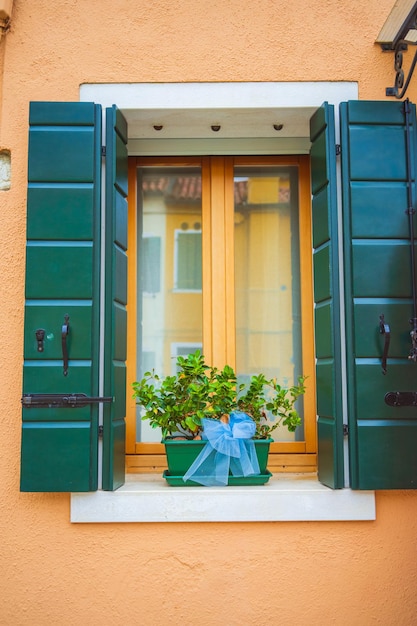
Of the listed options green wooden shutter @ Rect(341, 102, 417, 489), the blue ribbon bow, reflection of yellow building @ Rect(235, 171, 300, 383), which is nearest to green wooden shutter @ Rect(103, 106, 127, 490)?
the blue ribbon bow

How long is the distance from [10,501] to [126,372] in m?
0.91

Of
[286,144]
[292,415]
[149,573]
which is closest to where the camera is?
[149,573]

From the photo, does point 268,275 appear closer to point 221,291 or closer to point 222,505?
point 221,291

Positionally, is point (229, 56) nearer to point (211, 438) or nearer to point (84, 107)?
point (84, 107)

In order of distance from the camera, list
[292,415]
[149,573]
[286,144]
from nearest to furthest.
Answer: [149,573]
[292,415]
[286,144]

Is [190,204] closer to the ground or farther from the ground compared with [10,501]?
farther from the ground

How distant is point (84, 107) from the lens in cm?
371

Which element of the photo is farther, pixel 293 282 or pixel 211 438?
pixel 293 282

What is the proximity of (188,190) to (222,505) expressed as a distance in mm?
1844

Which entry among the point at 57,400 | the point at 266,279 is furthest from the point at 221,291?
the point at 57,400

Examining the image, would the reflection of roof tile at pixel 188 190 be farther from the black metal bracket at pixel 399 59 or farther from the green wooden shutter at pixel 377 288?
the black metal bracket at pixel 399 59

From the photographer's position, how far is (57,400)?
355 cm

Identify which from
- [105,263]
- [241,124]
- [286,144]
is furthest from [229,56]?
[105,263]

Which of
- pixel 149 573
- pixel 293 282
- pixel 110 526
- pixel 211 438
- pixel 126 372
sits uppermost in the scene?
pixel 293 282
